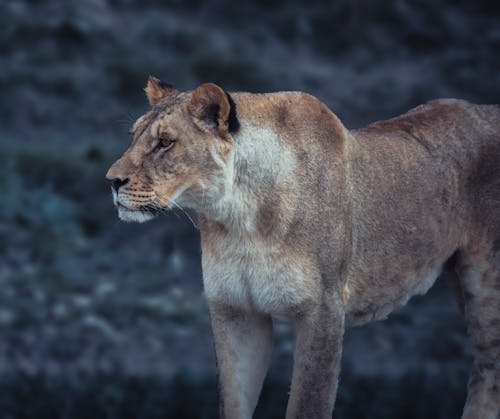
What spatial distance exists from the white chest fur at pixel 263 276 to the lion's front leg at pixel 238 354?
123 mm

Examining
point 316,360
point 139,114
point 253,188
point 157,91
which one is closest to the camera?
point 253,188

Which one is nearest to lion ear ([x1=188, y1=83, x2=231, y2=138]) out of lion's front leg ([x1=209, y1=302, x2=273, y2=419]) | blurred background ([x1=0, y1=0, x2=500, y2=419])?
lion's front leg ([x1=209, y1=302, x2=273, y2=419])

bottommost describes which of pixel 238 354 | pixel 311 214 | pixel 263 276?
pixel 238 354

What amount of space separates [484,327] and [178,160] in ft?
5.62

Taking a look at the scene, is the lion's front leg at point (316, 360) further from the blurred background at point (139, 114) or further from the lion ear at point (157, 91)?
the blurred background at point (139, 114)

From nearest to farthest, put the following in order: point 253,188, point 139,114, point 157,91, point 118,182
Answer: point 118,182
point 253,188
point 157,91
point 139,114

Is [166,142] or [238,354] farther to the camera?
[238,354]

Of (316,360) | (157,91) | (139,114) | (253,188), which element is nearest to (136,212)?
(253,188)

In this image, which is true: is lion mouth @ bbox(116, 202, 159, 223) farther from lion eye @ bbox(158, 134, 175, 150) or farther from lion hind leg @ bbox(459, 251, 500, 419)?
lion hind leg @ bbox(459, 251, 500, 419)

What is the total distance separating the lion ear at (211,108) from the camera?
4.32 metres

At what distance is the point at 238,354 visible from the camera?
4.69 m

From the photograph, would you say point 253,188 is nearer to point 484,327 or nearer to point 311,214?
point 311,214

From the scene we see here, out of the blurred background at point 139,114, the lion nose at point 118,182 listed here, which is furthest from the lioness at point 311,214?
the blurred background at point 139,114

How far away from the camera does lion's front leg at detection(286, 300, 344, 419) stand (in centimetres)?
455
